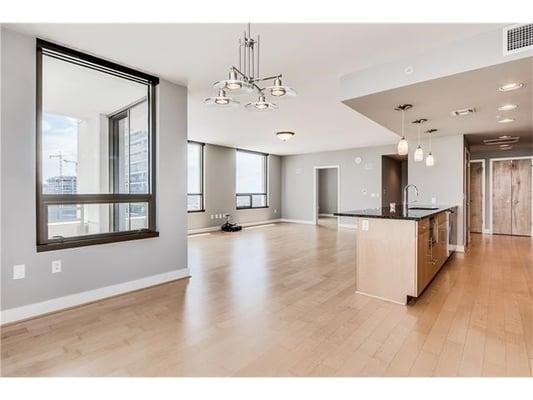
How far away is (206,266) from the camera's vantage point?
4559 mm

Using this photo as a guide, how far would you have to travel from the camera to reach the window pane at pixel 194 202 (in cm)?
819

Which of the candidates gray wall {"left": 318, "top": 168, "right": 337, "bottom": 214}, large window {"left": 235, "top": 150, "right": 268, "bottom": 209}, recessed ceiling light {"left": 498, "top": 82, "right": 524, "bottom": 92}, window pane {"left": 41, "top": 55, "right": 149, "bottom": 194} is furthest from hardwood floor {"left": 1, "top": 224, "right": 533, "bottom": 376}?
gray wall {"left": 318, "top": 168, "right": 337, "bottom": 214}

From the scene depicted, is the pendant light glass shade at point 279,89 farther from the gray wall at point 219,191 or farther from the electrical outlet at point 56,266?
the gray wall at point 219,191

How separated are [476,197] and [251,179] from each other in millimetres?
6724

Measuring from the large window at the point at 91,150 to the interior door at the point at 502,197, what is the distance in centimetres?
866

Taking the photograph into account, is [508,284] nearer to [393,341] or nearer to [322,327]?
[393,341]

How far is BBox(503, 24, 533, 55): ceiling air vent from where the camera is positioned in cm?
237

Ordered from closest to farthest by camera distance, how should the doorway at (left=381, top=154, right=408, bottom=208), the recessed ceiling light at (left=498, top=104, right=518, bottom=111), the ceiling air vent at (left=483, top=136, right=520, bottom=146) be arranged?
the recessed ceiling light at (left=498, top=104, right=518, bottom=111) < the ceiling air vent at (left=483, top=136, right=520, bottom=146) < the doorway at (left=381, top=154, right=408, bottom=208)

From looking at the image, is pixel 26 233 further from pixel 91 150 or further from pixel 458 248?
pixel 458 248


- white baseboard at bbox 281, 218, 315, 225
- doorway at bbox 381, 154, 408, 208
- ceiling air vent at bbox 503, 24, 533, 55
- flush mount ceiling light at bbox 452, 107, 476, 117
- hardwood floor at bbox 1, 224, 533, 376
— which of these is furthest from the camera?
white baseboard at bbox 281, 218, 315, 225

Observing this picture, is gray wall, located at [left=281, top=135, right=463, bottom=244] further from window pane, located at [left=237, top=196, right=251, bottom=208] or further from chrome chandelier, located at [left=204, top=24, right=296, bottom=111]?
chrome chandelier, located at [left=204, top=24, right=296, bottom=111]

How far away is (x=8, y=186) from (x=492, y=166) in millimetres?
9932

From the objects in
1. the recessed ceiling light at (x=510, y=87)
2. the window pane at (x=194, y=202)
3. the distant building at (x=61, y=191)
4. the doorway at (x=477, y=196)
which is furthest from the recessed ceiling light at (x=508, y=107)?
the window pane at (x=194, y=202)
